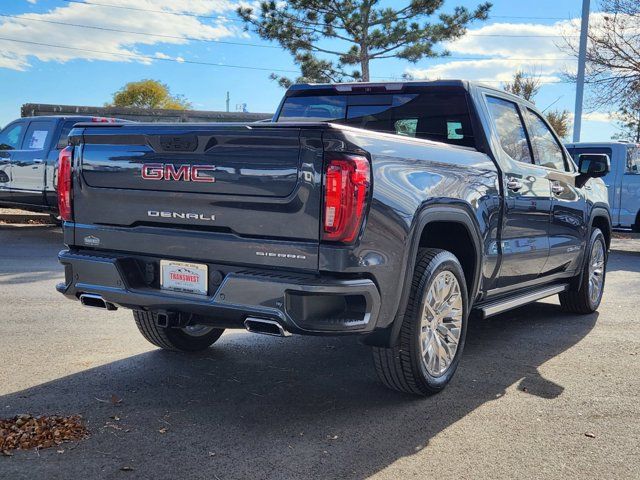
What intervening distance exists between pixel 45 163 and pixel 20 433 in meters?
10.2

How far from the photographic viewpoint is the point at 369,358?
201 inches

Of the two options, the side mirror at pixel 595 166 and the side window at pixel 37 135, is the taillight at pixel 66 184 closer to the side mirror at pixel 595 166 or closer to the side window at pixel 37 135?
the side mirror at pixel 595 166

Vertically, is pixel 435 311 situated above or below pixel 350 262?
below

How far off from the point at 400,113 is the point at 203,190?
84.6 inches

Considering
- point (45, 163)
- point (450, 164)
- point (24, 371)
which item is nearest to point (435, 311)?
point (450, 164)

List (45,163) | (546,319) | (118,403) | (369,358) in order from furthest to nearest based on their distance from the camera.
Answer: (45,163) < (546,319) < (369,358) < (118,403)

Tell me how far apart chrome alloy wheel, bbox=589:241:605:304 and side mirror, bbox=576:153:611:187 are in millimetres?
860

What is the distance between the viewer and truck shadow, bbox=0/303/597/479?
3.21 m

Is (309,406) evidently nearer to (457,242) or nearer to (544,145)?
(457,242)

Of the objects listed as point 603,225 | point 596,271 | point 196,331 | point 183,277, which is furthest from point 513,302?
point 183,277

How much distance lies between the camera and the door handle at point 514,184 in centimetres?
493

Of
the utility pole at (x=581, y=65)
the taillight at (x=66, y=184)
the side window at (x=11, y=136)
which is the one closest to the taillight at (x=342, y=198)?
the taillight at (x=66, y=184)

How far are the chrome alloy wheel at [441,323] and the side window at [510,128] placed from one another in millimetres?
1393

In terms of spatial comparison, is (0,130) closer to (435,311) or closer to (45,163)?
(45,163)
